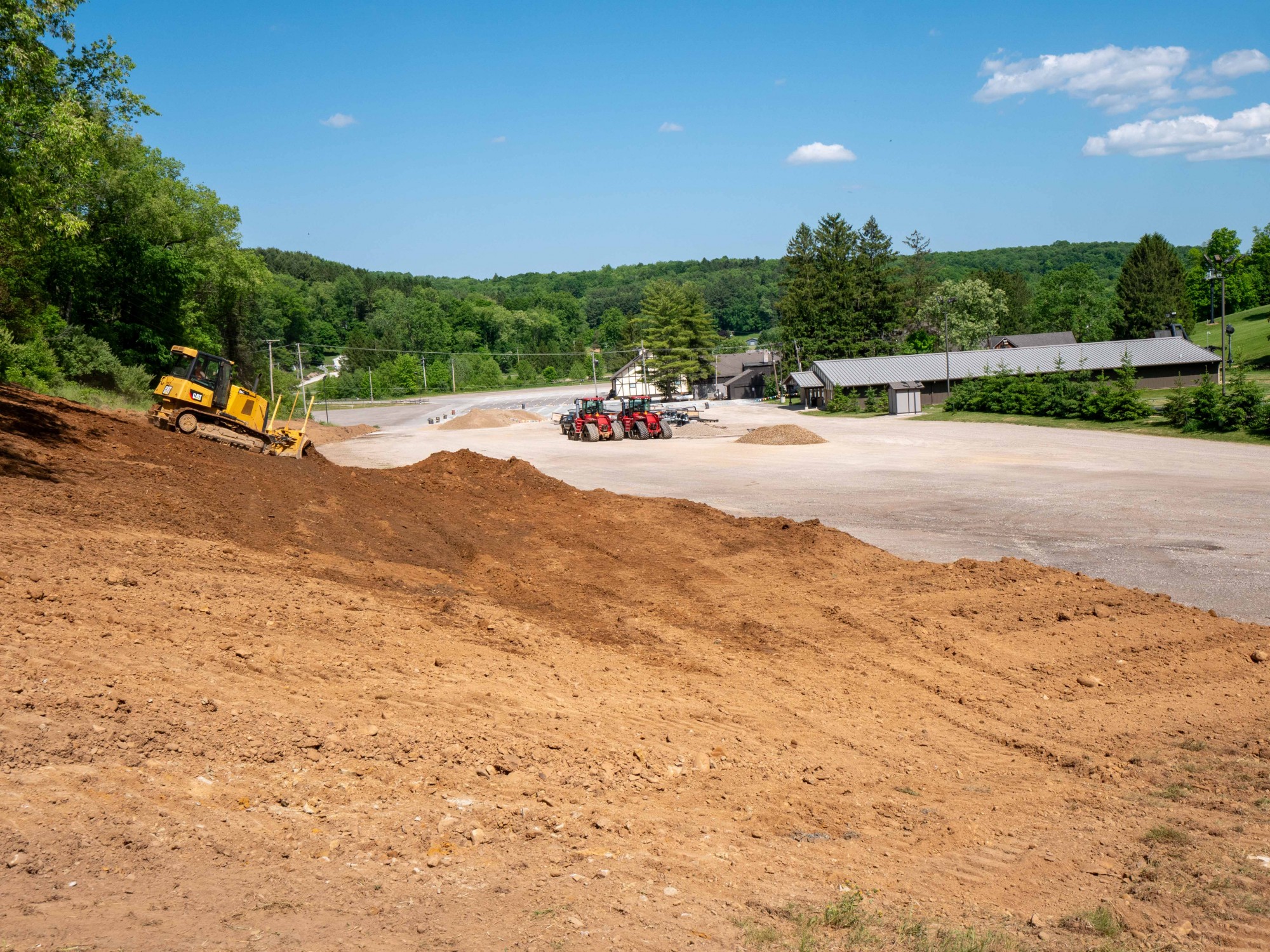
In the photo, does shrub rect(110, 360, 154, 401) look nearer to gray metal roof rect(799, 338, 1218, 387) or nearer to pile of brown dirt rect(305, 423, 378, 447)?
pile of brown dirt rect(305, 423, 378, 447)

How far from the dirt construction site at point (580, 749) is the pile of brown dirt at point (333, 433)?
147ft

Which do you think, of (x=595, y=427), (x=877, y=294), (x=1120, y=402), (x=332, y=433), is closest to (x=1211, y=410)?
(x=1120, y=402)

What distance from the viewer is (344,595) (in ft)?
34.9

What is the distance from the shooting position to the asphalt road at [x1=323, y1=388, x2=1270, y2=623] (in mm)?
17406

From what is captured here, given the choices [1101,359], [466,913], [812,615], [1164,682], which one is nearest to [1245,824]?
[1164,682]

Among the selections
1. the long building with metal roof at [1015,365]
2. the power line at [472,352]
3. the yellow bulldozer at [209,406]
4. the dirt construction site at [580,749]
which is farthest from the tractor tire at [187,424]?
the power line at [472,352]

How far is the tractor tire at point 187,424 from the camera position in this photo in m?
22.5

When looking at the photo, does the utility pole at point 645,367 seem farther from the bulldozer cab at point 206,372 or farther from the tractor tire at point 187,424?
the tractor tire at point 187,424

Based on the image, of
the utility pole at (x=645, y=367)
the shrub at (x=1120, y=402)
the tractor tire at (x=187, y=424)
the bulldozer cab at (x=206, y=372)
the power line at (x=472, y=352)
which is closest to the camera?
the tractor tire at (x=187, y=424)

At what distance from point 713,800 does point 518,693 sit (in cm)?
231

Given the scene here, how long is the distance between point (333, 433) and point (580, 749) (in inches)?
2309

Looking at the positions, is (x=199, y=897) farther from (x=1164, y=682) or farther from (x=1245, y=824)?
(x=1164, y=682)

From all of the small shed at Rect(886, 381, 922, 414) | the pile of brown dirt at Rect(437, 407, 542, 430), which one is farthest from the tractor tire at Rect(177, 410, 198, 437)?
the small shed at Rect(886, 381, 922, 414)

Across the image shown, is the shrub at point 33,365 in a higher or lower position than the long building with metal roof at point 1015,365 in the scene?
higher
